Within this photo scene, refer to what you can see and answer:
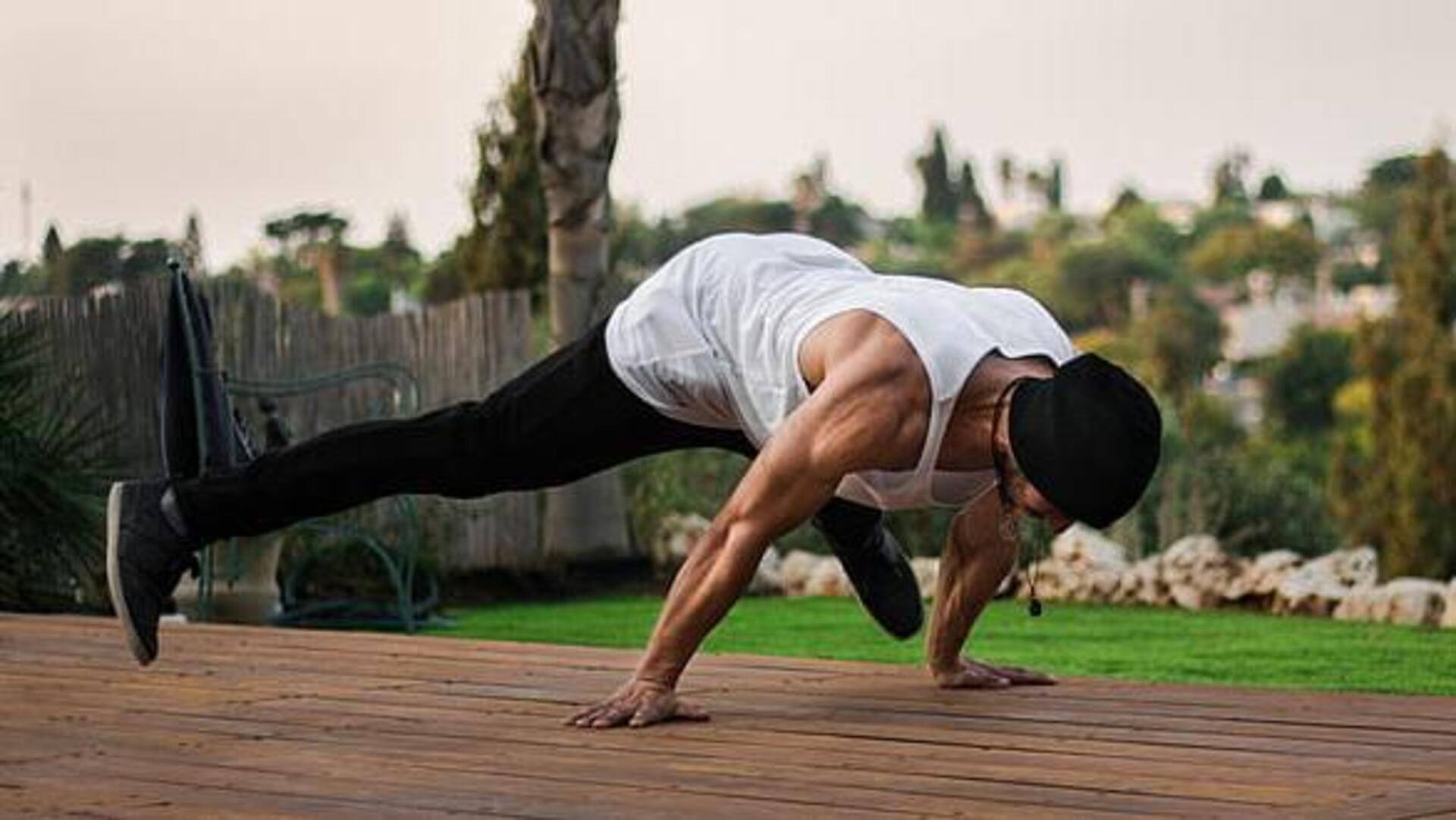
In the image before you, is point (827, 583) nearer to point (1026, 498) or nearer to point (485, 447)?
point (485, 447)

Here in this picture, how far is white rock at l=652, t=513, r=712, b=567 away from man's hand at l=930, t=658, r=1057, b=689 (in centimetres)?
662

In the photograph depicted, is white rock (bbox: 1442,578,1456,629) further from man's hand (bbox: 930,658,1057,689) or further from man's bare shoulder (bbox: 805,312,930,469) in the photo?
man's bare shoulder (bbox: 805,312,930,469)

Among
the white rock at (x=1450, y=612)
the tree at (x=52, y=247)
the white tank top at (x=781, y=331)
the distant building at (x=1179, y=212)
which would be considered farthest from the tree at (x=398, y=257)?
the white tank top at (x=781, y=331)

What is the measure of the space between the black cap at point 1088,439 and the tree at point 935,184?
81564mm

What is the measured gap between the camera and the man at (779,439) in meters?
3.81

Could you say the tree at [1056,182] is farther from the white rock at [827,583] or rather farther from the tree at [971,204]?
the white rock at [827,583]

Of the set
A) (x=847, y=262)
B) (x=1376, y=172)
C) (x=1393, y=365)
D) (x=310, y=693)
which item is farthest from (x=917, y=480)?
(x=1376, y=172)

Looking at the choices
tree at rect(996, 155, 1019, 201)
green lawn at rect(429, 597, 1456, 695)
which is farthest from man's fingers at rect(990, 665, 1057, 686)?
tree at rect(996, 155, 1019, 201)

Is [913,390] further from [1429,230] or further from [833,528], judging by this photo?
[1429,230]

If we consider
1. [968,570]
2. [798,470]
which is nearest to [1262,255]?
[968,570]

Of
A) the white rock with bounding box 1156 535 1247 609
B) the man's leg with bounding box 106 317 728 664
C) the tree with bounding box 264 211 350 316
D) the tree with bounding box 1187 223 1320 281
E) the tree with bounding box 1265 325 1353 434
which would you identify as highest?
the man's leg with bounding box 106 317 728 664

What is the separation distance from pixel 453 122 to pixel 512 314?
11.2m

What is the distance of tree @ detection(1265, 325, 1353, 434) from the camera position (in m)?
57.3

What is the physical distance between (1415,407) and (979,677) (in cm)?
1509
